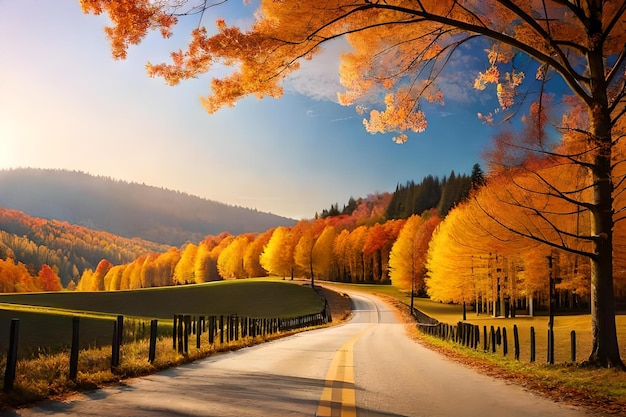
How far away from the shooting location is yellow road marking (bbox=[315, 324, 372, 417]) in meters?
5.55

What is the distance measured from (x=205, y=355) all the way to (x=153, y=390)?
6012 mm

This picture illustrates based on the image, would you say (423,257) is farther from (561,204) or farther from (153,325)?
(153,325)

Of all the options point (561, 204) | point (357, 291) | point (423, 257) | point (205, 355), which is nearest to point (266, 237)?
point (357, 291)

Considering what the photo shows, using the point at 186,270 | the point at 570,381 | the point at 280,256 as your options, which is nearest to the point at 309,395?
the point at 570,381

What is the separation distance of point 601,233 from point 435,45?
5399 mm

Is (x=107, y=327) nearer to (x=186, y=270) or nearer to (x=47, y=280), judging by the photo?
(x=186, y=270)

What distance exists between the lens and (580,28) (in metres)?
11.1

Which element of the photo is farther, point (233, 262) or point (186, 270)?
point (186, 270)

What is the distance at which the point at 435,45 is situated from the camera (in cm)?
1180

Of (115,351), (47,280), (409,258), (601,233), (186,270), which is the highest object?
(409,258)

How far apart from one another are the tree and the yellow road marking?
5058mm

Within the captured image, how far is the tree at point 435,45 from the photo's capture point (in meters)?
9.34

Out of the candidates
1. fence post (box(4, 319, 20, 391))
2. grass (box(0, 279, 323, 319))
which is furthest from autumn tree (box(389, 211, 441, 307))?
fence post (box(4, 319, 20, 391))

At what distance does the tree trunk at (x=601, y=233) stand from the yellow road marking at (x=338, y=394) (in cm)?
496
